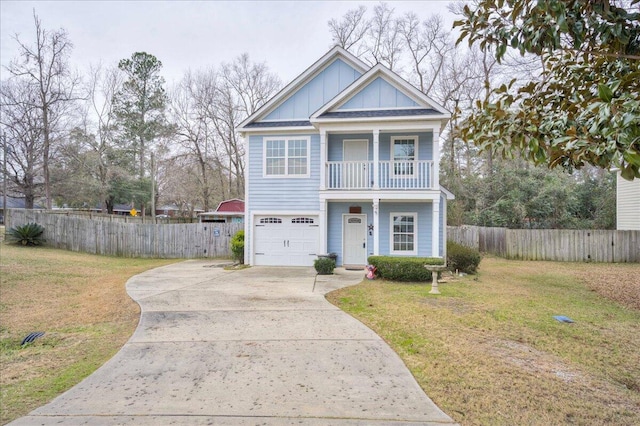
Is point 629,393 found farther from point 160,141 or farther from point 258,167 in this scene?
point 160,141

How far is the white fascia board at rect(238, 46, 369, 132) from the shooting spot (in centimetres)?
1454

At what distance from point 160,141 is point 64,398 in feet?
103

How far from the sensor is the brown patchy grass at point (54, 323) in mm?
4336

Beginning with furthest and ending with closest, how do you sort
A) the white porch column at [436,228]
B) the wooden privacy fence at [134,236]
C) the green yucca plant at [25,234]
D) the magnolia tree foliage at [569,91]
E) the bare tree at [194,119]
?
the bare tree at [194,119] < the wooden privacy fence at [134,236] < the green yucca plant at [25,234] < the white porch column at [436,228] < the magnolia tree foliage at [569,91]

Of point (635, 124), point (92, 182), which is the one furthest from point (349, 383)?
point (92, 182)

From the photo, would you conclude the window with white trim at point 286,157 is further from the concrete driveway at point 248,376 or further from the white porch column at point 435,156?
the concrete driveway at point 248,376

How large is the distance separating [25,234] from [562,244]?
26.1 metres

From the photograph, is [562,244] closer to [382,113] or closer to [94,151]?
[382,113]

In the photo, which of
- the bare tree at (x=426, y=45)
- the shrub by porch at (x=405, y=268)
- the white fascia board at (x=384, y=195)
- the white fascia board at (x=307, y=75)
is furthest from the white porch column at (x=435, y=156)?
the bare tree at (x=426, y=45)

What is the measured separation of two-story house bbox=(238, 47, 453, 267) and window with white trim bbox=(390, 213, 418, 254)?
0.13 ft

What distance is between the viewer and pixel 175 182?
3216 cm

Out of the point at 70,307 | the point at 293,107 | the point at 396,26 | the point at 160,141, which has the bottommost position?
the point at 70,307

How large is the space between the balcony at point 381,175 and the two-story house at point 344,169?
0.12 feet

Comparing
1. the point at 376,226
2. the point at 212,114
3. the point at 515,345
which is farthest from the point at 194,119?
the point at 515,345
